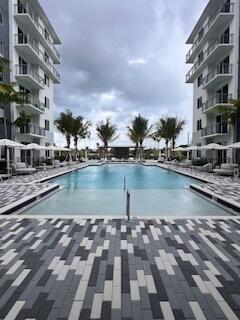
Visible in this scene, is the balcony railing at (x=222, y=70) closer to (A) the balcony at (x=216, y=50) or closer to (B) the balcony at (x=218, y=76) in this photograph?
(B) the balcony at (x=218, y=76)

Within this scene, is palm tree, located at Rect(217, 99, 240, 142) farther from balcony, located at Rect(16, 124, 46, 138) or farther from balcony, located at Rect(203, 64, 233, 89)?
balcony, located at Rect(16, 124, 46, 138)

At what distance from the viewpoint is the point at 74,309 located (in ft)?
8.80

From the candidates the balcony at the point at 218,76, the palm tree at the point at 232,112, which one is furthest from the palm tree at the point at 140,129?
the palm tree at the point at 232,112

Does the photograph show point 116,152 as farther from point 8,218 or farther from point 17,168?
point 8,218

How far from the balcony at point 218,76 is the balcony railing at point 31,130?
1699cm

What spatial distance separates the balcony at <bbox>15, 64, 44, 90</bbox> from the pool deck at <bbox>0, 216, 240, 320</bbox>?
66.7 feet

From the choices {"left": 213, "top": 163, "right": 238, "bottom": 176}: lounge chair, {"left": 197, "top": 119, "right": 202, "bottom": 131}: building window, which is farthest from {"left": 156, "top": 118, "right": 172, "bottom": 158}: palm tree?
{"left": 213, "top": 163, "right": 238, "bottom": 176}: lounge chair

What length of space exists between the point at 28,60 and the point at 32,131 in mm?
7003

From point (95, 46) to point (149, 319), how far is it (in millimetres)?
20387

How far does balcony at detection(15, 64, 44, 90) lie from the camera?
74.7 feet

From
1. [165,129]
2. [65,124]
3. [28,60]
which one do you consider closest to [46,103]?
[28,60]

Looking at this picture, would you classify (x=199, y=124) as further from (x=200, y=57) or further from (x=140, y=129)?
(x=140, y=129)

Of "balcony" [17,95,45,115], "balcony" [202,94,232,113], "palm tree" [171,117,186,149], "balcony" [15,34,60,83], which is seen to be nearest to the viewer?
"balcony" [15,34,60,83]

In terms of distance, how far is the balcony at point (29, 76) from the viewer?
2278cm
